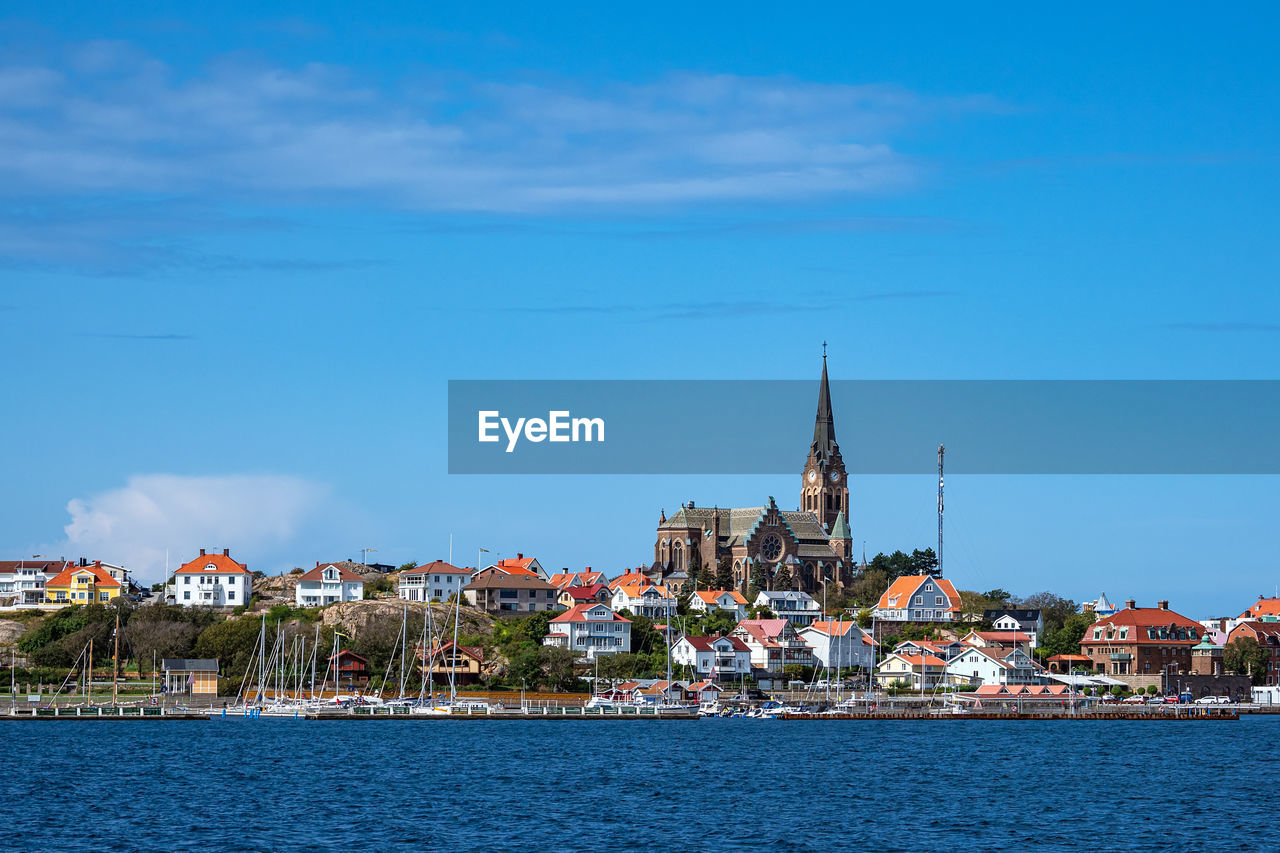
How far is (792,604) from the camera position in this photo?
15862cm

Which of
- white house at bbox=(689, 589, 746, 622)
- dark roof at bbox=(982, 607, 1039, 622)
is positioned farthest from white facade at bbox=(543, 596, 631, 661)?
dark roof at bbox=(982, 607, 1039, 622)

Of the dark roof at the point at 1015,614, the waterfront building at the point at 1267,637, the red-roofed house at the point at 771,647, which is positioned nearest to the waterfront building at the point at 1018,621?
Answer: the dark roof at the point at 1015,614

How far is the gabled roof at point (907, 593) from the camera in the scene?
149 m

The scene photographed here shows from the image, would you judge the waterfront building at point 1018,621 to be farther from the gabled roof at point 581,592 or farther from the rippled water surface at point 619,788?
the rippled water surface at point 619,788

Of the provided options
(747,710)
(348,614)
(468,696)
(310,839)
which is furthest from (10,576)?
(310,839)

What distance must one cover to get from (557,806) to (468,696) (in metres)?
57.9

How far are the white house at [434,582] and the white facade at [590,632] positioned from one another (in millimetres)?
15875

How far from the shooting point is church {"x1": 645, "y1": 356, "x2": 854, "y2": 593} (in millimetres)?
169625

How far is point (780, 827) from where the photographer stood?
5650cm

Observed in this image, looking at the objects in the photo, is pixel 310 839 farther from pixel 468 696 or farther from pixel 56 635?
pixel 56 635

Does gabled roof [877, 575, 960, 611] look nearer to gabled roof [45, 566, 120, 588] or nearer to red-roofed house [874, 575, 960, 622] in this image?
red-roofed house [874, 575, 960, 622]

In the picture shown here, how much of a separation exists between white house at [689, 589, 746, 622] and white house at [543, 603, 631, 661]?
2058 centimetres

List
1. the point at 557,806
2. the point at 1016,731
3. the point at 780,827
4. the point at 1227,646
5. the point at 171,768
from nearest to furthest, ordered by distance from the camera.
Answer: the point at 780,827
the point at 557,806
the point at 171,768
the point at 1016,731
the point at 1227,646

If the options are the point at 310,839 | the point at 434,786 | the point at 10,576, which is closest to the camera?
the point at 310,839
